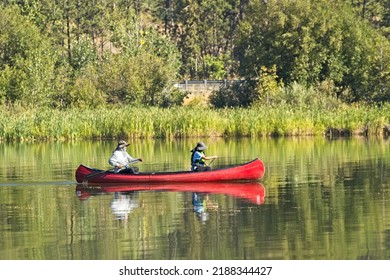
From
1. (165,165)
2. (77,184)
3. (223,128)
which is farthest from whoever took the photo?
(223,128)

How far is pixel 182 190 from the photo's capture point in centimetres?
2794

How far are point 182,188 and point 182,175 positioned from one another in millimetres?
391

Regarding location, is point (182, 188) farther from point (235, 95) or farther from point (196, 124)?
point (235, 95)

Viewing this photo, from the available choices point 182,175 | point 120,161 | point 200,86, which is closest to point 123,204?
point 182,175

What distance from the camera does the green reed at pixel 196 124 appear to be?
2020 inches

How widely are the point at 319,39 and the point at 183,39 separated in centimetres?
2776

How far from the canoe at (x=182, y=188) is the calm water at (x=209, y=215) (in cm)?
5

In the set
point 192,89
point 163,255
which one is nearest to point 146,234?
point 163,255

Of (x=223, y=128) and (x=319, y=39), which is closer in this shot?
(x=223, y=128)

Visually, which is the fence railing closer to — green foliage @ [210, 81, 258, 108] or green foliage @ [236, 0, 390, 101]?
green foliage @ [210, 81, 258, 108]

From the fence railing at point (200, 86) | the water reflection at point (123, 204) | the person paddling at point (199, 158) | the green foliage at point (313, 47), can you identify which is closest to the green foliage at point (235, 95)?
the green foliage at point (313, 47)

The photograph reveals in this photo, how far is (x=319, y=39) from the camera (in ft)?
218

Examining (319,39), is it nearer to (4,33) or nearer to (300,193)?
(4,33)

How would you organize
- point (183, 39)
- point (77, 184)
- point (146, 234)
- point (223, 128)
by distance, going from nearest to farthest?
point (146, 234) < point (77, 184) < point (223, 128) < point (183, 39)
